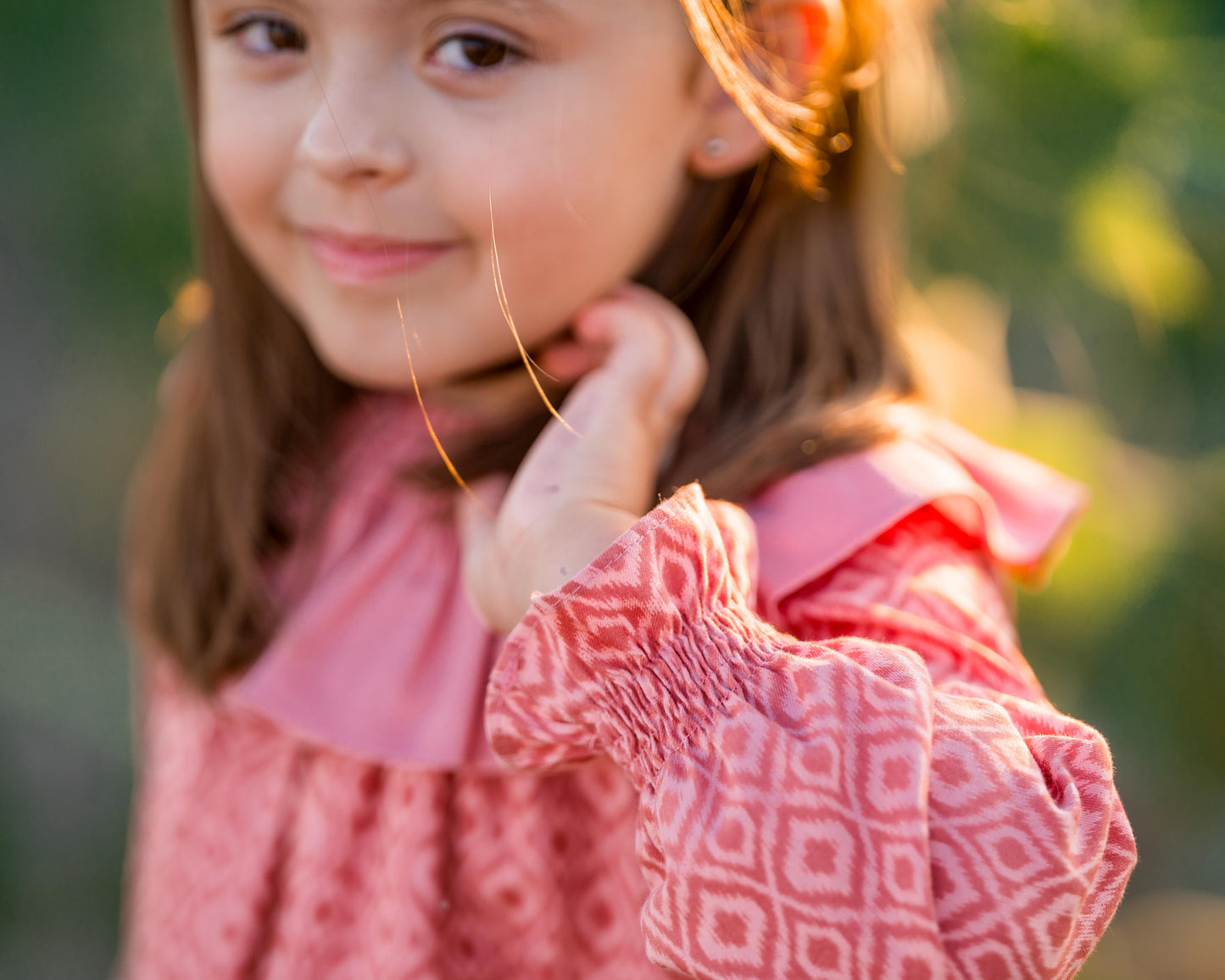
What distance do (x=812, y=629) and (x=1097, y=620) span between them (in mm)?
676

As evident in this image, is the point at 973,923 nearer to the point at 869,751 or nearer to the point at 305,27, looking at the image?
the point at 869,751

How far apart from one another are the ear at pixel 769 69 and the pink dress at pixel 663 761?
7.3 inches

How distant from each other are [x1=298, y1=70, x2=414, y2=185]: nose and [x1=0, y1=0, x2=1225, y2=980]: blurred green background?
0.39 m

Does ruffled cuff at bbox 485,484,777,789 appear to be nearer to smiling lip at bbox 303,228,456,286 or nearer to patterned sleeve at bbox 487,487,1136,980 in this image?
patterned sleeve at bbox 487,487,1136,980

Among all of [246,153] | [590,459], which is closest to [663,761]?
[590,459]

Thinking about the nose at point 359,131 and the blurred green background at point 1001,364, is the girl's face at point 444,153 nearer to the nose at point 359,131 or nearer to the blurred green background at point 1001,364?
the nose at point 359,131

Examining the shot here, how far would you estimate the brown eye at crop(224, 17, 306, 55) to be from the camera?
1.68ft

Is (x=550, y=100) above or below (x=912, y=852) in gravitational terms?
above

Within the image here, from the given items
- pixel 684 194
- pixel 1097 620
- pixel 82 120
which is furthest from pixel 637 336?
pixel 82 120

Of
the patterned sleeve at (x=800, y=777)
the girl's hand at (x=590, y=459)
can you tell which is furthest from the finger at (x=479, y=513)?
the patterned sleeve at (x=800, y=777)

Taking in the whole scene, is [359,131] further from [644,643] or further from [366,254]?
[644,643]

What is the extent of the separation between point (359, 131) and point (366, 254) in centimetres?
8

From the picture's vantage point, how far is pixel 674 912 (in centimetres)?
37

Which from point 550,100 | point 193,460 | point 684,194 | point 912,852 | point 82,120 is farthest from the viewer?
point 82,120
